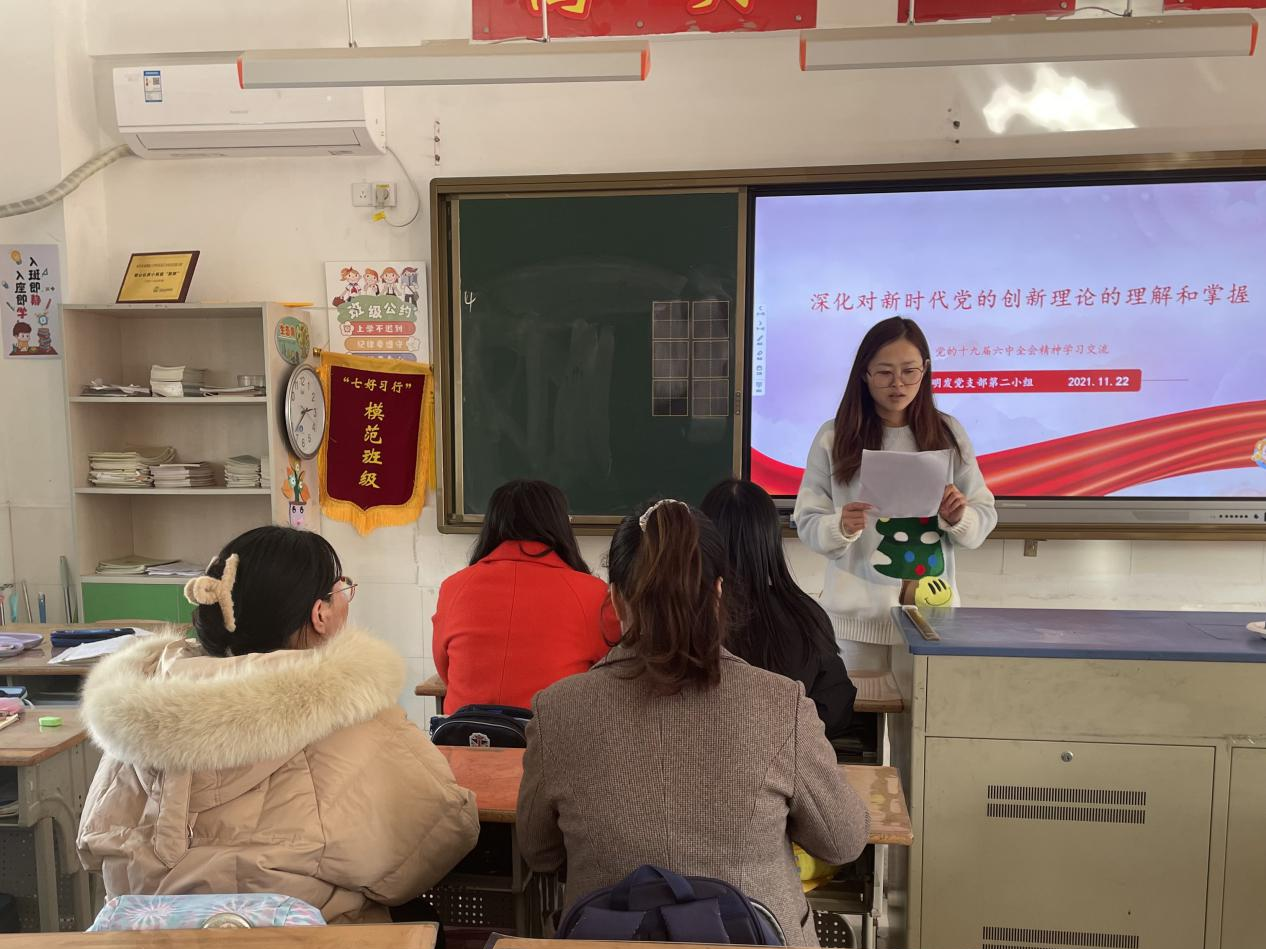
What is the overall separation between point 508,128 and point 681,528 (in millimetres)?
2247

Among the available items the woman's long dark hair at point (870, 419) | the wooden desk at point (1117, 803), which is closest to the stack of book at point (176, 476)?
the woman's long dark hair at point (870, 419)

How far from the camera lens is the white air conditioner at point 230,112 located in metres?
2.85

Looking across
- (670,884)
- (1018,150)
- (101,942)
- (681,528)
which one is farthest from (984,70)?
(101,942)

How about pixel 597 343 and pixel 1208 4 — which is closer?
pixel 1208 4

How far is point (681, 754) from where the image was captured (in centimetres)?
105

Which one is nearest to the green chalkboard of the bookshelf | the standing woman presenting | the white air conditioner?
the white air conditioner

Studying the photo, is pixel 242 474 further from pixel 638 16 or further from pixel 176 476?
pixel 638 16

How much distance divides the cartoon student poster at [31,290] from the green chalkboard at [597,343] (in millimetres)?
1380

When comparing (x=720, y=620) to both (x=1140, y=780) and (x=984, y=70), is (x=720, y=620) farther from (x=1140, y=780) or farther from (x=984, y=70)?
(x=984, y=70)

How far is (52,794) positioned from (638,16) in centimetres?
213

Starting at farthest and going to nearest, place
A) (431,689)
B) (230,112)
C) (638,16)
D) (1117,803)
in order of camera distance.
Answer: (230,112)
(431,689)
(638,16)
(1117,803)

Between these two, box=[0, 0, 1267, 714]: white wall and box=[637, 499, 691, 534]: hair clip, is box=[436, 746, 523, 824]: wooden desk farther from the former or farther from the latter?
box=[0, 0, 1267, 714]: white wall

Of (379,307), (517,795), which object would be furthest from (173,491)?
(517,795)

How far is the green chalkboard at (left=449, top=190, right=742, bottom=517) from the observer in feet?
9.45
